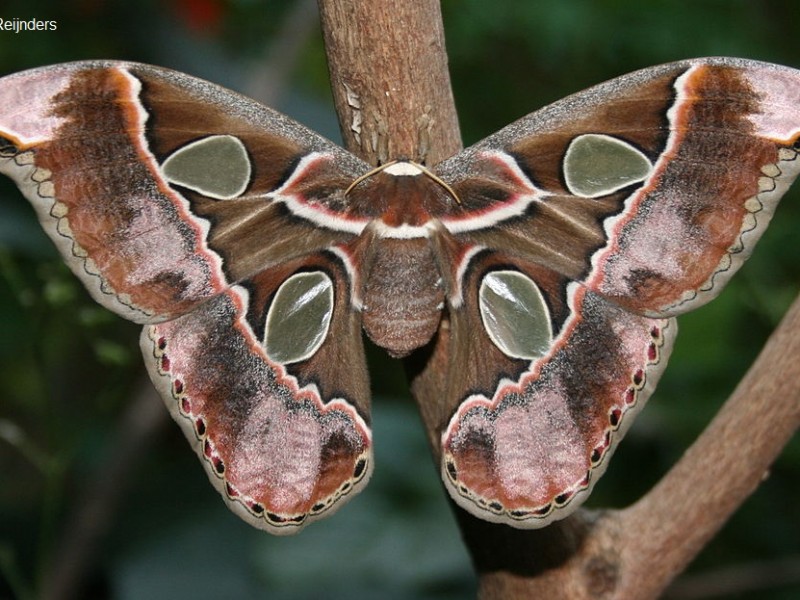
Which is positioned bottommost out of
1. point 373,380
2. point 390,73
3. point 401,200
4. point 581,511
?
point 373,380

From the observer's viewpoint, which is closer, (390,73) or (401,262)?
(390,73)

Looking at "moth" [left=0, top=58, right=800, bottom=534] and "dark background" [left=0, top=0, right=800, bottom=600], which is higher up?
"moth" [left=0, top=58, right=800, bottom=534]

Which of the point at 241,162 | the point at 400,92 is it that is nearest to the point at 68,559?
the point at 241,162
